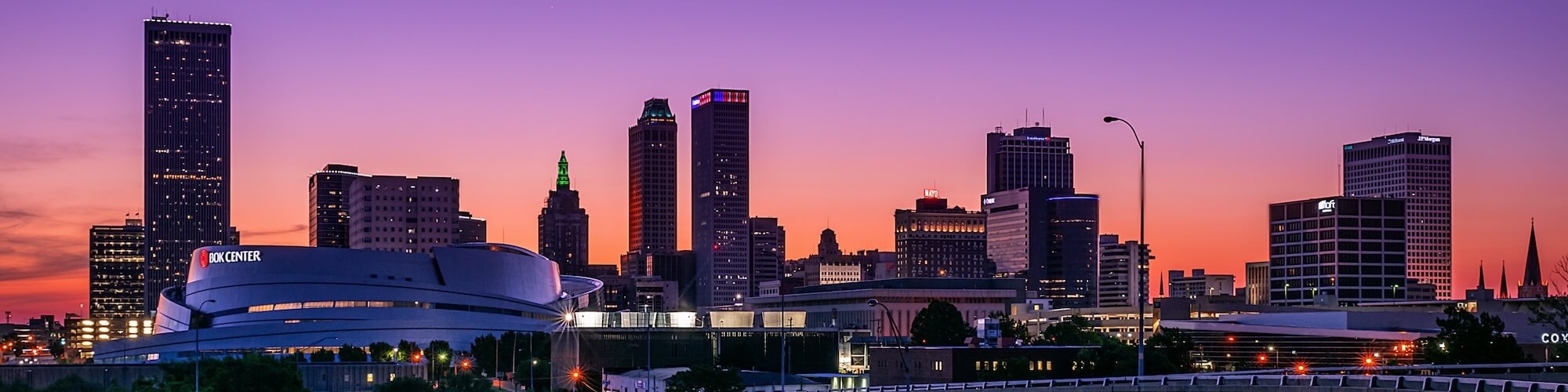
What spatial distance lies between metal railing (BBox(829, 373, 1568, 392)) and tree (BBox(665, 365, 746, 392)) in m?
44.4

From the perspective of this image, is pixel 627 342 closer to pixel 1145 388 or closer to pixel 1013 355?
pixel 1013 355

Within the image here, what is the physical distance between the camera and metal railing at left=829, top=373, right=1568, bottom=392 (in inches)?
2151

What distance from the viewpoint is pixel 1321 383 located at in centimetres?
6519

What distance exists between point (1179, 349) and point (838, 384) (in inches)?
1245

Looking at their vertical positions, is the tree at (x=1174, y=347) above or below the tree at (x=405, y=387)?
above

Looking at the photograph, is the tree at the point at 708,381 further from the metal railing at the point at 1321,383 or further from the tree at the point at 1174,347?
the tree at the point at 1174,347

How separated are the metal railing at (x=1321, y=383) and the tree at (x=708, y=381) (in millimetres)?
44361

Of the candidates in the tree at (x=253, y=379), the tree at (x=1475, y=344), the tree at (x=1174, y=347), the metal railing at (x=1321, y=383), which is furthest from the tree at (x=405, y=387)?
the tree at (x=1475, y=344)

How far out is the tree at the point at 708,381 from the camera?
13462cm

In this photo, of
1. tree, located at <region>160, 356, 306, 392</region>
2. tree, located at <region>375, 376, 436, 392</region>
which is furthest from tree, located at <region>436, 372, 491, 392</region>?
tree, located at <region>160, 356, 306, 392</region>

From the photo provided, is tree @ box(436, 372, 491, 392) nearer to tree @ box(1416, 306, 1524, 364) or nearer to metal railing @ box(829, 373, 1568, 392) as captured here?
metal railing @ box(829, 373, 1568, 392)

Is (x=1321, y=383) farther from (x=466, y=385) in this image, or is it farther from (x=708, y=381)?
(x=466, y=385)

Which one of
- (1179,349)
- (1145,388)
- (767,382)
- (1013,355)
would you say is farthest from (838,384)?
(1145,388)

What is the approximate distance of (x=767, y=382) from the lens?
518 feet
